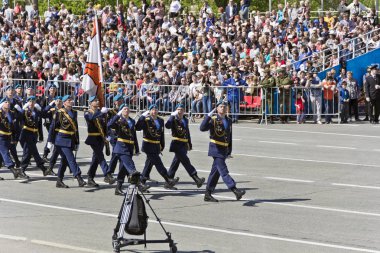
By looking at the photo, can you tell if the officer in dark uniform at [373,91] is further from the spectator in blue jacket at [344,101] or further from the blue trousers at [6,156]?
the blue trousers at [6,156]

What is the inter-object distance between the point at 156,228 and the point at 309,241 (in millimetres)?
2335

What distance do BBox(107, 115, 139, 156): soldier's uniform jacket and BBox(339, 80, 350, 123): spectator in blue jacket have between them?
1276cm

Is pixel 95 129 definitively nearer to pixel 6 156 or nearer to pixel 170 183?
pixel 170 183

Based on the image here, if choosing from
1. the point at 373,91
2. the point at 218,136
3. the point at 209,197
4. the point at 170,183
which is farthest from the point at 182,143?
the point at 373,91

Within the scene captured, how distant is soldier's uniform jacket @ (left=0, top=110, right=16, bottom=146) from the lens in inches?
811

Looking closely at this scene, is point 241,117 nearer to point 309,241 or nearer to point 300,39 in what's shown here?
point 300,39

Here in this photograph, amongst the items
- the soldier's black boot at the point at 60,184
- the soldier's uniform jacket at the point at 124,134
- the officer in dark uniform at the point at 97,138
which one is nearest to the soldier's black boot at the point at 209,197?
the soldier's uniform jacket at the point at 124,134

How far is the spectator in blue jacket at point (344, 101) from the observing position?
3008 centimetres

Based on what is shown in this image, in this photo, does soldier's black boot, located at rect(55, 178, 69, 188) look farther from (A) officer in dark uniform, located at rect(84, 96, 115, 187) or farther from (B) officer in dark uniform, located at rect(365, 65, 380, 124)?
(B) officer in dark uniform, located at rect(365, 65, 380, 124)

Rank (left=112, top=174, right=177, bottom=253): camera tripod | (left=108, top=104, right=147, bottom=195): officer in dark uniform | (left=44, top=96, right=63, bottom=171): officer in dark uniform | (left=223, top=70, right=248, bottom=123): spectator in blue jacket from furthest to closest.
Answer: (left=223, top=70, right=248, bottom=123): spectator in blue jacket → (left=44, top=96, right=63, bottom=171): officer in dark uniform → (left=108, top=104, right=147, bottom=195): officer in dark uniform → (left=112, top=174, right=177, bottom=253): camera tripod

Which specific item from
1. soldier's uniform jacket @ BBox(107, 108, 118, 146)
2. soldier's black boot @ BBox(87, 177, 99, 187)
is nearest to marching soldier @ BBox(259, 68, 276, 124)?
soldier's uniform jacket @ BBox(107, 108, 118, 146)

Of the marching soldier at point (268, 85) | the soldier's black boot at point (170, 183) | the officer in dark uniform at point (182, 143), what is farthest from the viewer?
the marching soldier at point (268, 85)

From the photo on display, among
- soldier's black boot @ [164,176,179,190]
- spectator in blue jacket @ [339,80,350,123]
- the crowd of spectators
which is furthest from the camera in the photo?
the crowd of spectators

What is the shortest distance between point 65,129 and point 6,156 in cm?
180
